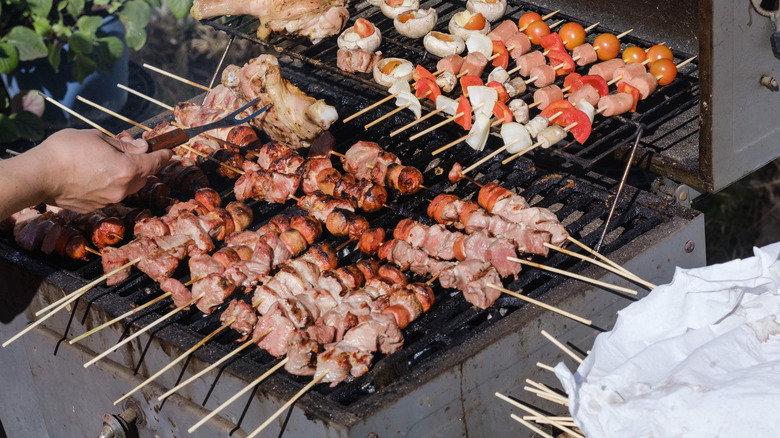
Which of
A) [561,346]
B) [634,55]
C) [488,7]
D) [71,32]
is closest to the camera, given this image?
[561,346]

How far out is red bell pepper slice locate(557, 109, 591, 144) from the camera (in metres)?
4.56

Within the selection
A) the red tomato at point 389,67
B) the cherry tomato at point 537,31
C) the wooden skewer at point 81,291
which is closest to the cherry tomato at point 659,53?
the cherry tomato at point 537,31

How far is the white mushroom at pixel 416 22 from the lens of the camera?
5617mm

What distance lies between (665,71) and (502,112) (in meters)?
Result: 0.99

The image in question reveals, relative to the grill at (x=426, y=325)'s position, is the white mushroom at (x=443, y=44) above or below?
above

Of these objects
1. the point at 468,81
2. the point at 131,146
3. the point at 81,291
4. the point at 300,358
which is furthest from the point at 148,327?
the point at 468,81

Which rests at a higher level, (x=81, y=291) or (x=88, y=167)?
(x=88, y=167)

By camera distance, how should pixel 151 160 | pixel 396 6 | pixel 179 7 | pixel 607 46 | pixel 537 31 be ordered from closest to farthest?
pixel 151 160 → pixel 607 46 → pixel 537 31 → pixel 396 6 → pixel 179 7

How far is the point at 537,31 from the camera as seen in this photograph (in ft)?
18.3

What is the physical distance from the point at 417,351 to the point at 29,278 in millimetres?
2117

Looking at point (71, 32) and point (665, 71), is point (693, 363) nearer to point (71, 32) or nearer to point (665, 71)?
point (665, 71)

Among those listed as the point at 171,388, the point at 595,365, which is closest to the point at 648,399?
the point at 595,365

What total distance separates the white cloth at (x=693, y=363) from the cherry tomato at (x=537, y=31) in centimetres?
263

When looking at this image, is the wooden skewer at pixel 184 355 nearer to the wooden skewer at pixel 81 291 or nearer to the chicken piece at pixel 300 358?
the chicken piece at pixel 300 358
